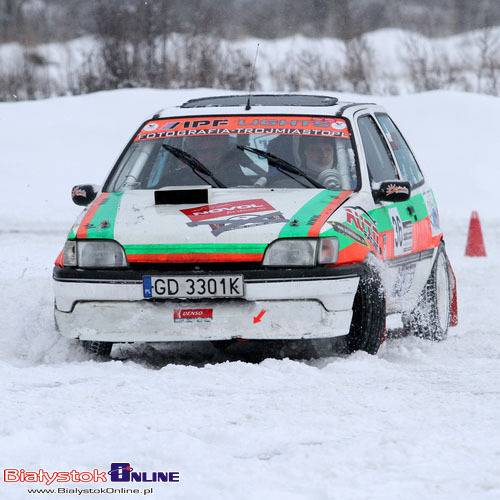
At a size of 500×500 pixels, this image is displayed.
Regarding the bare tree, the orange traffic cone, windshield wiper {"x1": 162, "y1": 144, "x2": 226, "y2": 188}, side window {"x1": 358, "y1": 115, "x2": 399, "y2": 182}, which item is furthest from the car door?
the bare tree

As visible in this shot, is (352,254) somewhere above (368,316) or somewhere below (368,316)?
above

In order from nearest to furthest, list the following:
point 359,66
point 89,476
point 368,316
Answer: point 89,476
point 368,316
point 359,66

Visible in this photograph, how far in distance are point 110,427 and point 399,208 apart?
3.19 meters

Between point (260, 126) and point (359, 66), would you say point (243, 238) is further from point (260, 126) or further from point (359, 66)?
point (359, 66)

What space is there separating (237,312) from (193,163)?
4.52 feet

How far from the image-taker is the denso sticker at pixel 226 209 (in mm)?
5930

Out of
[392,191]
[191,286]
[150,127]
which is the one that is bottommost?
[191,286]

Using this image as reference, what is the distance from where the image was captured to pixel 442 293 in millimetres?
7824

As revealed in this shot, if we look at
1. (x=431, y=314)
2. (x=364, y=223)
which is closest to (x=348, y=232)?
(x=364, y=223)

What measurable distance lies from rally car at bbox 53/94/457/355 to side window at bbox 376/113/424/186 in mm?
537

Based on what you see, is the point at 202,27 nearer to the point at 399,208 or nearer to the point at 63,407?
the point at 399,208

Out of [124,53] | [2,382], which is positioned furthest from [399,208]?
[124,53]

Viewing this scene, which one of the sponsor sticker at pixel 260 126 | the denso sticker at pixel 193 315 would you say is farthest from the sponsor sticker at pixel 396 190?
the denso sticker at pixel 193 315

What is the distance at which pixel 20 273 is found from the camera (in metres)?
10.9
